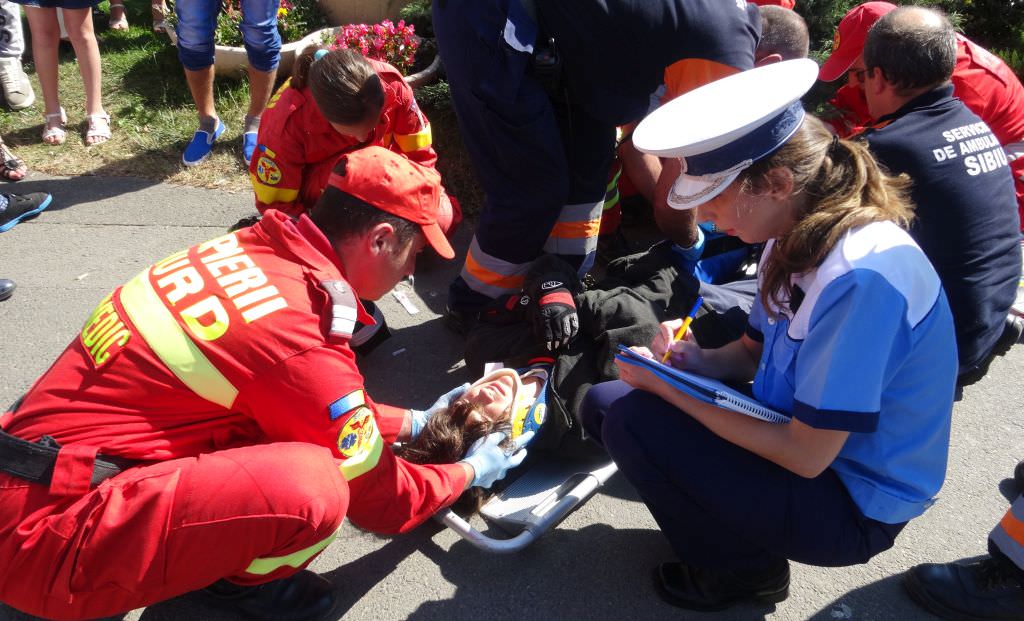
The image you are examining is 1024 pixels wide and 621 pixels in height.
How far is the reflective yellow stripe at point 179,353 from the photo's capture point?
6.08 ft

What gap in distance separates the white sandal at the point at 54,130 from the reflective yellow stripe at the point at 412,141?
2702 mm

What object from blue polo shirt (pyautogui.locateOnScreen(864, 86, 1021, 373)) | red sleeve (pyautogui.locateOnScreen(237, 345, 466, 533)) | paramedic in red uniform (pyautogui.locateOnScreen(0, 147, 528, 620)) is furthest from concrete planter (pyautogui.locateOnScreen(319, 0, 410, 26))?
red sleeve (pyautogui.locateOnScreen(237, 345, 466, 533))

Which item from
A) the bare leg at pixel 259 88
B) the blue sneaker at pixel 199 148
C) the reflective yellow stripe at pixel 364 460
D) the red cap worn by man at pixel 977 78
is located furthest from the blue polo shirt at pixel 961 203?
the blue sneaker at pixel 199 148

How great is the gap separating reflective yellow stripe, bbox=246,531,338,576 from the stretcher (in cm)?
52

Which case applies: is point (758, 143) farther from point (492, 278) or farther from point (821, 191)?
point (492, 278)

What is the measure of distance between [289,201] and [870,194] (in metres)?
2.76

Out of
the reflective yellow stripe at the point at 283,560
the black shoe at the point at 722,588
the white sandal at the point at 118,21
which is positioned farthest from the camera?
the white sandal at the point at 118,21

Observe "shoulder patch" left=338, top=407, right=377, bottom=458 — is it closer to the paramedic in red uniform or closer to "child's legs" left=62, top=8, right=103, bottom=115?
the paramedic in red uniform

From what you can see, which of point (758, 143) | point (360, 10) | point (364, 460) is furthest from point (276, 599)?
point (360, 10)

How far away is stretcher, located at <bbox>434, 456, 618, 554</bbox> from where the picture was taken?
2.39m

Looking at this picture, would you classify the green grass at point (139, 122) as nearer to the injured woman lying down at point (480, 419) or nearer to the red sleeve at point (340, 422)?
the injured woman lying down at point (480, 419)

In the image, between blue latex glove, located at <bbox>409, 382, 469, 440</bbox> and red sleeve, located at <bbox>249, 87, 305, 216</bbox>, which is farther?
red sleeve, located at <bbox>249, 87, 305, 216</bbox>

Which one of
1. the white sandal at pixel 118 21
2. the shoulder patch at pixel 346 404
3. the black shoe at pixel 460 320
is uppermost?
the shoulder patch at pixel 346 404

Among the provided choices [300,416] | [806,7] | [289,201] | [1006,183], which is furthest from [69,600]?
[806,7]
